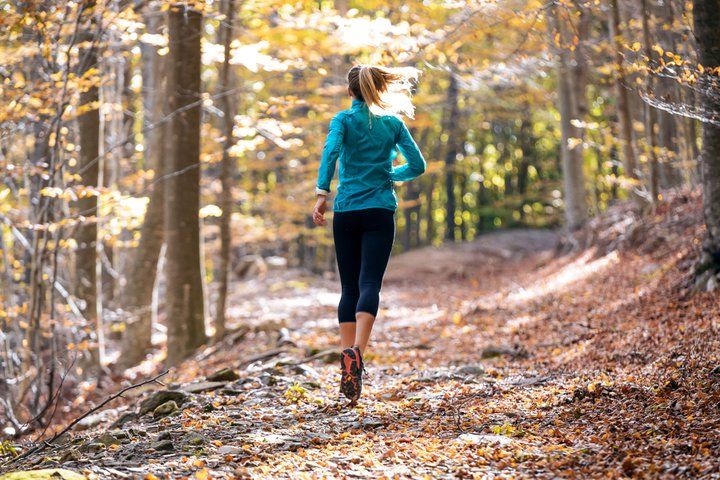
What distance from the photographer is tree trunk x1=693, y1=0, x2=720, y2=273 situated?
20.8ft

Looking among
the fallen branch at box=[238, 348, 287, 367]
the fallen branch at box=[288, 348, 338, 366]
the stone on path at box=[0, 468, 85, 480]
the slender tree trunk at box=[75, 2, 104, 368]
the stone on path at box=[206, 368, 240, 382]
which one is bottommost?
the fallen branch at box=[238, 348, 287, 367]

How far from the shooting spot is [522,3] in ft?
35.6

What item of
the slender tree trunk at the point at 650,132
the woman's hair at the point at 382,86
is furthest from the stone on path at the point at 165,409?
the slender tree trunk at the point at 650,132

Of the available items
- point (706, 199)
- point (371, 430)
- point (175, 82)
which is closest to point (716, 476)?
point (371, 430)

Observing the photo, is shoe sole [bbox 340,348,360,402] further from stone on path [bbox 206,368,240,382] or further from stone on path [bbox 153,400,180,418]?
stone on path [bbox 206,368,240,382]

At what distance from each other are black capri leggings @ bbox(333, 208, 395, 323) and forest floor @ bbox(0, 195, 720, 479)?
2.59 feet

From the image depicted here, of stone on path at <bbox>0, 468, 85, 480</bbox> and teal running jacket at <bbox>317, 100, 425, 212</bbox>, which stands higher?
teal running jacket at <bbox>317, 100, 425, 212</bbox>

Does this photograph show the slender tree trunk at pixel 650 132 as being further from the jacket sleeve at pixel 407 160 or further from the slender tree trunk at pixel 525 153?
the slender tree trunk at pixel 525 153

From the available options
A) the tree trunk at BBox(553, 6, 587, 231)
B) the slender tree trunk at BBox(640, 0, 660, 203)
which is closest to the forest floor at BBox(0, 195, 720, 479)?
the slender tree trunk at BBox(640, 0, 660, 203)

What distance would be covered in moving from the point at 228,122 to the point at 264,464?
6726 mm

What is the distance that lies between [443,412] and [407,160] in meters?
1.83

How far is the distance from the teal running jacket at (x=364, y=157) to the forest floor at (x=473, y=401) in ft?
4.85

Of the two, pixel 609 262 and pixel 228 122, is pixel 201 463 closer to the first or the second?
pixel 228 122

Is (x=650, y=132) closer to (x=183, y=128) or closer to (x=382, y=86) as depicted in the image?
(x=183, y=128)
